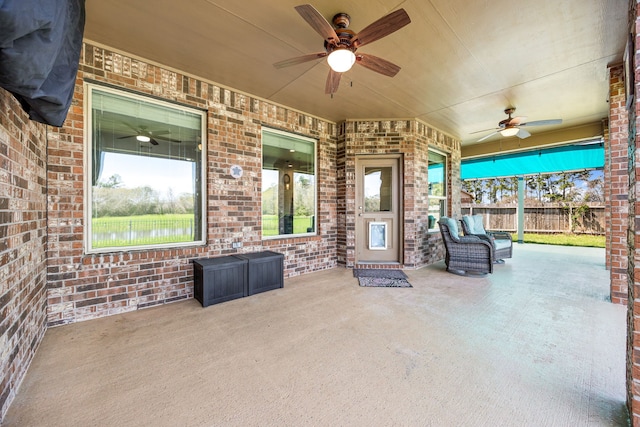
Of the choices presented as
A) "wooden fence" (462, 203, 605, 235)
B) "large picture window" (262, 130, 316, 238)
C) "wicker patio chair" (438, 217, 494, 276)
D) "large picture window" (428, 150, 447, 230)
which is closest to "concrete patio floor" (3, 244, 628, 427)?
"wicker patio chair" (438, 217, 494, 276)

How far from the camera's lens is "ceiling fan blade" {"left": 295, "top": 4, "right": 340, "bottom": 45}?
6.44 feet

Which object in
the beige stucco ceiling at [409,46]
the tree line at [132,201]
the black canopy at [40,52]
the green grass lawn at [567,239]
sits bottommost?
the green grass lawn at [567,239]

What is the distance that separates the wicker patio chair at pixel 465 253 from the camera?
179 inches

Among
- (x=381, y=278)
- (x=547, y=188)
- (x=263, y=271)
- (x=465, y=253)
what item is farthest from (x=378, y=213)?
(x=547, y=188)

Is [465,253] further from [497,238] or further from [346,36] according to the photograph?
[346,36]

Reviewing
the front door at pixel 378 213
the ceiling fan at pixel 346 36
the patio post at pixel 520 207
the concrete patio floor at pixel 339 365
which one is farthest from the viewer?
the patio post at pixel 520 207

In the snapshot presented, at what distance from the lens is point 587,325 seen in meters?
2.65

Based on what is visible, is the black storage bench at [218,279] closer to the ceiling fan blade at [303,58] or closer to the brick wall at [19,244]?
the brick wall at [19,244]

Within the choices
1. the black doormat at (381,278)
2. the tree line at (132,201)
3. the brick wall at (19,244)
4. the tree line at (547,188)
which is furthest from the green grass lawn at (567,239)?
the brick wall at (19,244)

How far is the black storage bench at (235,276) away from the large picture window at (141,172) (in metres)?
0.58

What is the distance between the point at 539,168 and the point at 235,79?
8.26 m

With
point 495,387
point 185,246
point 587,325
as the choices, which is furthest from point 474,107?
point 185,246

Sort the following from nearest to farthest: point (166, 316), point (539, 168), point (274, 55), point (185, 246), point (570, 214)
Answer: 1. point (166, 316)
2. point (274, 55)
3. point (185, 246)
4. point (539, 168)
5. point (570, 214)

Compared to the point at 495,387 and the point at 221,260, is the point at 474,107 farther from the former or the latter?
the point at 221,260
